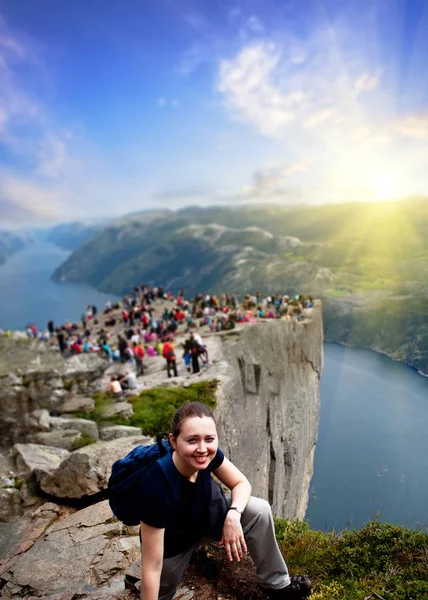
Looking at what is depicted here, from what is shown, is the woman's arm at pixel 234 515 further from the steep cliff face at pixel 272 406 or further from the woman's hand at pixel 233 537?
the steep cliff face at pixel 272 406

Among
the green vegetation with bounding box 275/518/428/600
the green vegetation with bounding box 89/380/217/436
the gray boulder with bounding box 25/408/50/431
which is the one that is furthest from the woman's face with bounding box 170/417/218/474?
the gray boulder with bounding box 25/408/50/431

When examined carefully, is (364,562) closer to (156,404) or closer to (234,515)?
(234,515)

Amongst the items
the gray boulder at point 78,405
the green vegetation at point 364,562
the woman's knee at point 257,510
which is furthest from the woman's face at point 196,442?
the gray boulder at point 78,405

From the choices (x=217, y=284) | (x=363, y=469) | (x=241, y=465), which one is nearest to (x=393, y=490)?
(x=363, y=469)

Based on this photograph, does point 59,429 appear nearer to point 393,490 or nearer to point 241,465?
point 241,465

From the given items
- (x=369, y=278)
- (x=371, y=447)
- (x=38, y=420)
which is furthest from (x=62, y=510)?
(x=369, y=278)

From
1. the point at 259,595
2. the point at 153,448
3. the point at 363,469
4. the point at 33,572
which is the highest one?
the point at 153,448

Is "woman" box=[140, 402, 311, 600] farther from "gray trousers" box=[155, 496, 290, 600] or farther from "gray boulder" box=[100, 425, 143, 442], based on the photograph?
"gray boulder" box=[100, 425, 143, 442]

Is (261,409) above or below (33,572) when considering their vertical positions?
below
